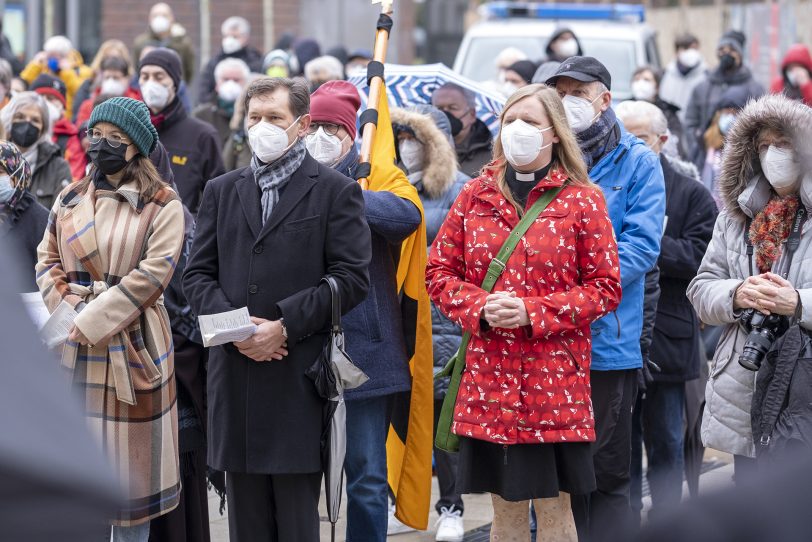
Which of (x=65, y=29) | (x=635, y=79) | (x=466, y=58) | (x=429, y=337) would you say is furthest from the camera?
(x=65, y=29)

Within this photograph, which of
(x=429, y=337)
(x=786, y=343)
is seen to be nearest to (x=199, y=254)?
(x=429, y=337)

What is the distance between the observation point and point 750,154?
5066 millimetres

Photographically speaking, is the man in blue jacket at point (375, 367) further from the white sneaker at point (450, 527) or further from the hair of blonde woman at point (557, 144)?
the white sneaker at point (450, 527)

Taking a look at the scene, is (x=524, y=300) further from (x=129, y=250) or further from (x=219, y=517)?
(x=219, y=517)

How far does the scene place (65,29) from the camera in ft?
62.0

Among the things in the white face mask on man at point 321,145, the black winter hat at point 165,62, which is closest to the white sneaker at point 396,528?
the white face mask on man at point 321,145

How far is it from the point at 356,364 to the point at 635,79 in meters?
6.72

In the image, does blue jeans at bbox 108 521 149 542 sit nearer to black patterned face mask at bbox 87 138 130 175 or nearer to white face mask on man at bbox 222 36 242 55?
black patterned face mask at bbox 87 138 130 175

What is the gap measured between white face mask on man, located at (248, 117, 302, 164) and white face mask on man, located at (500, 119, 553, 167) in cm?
82

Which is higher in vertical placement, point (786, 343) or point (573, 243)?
point (573, 243)

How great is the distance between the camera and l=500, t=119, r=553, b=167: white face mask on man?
4.84 meters

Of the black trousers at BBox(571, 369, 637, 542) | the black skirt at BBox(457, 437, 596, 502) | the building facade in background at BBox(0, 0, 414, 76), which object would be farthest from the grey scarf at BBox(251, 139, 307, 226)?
the building facade in background at BBox(0, 0, 414, 76)

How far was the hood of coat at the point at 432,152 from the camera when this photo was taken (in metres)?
6.38

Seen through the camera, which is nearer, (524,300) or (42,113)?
(524,300)
